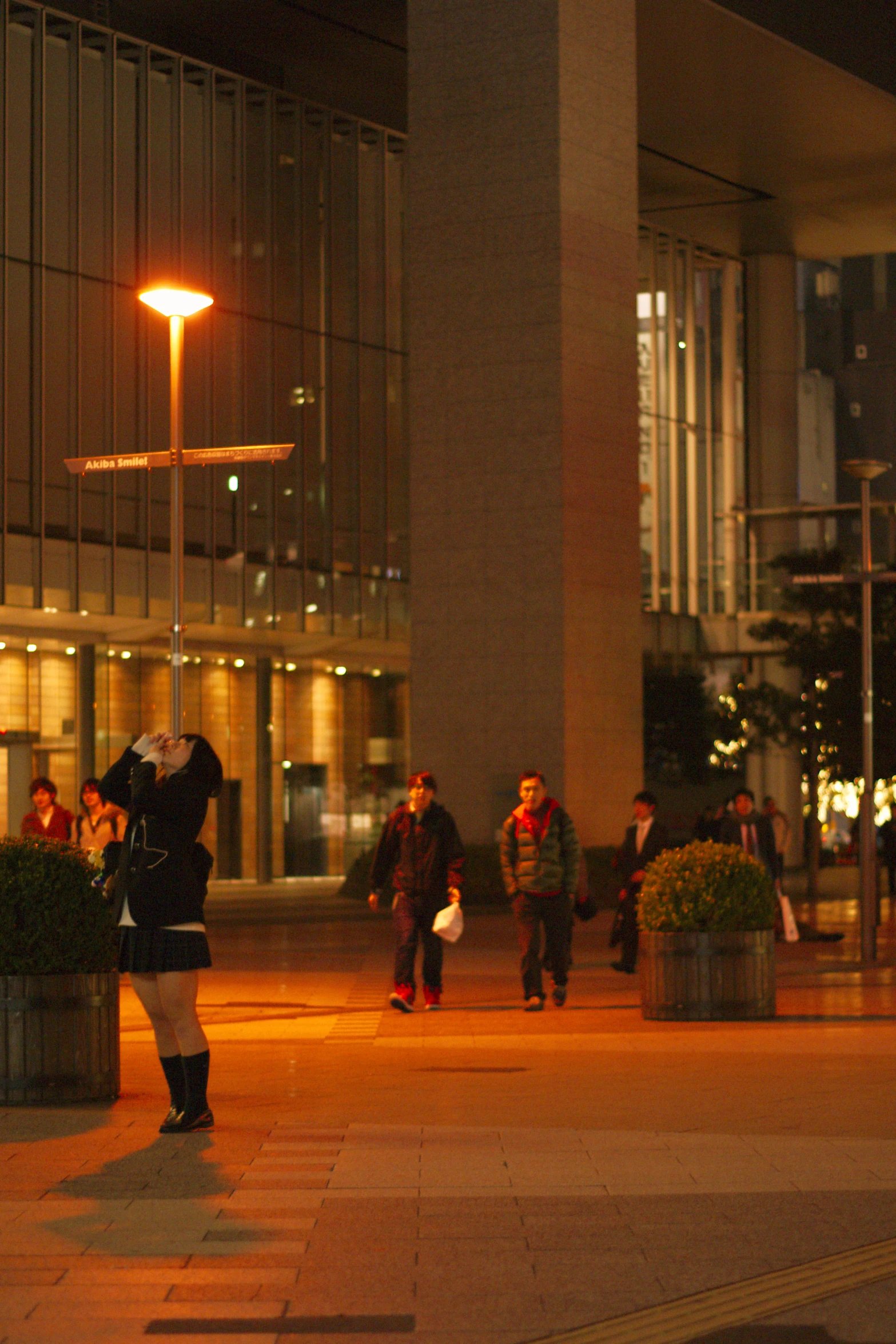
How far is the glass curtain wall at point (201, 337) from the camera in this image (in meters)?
33.2

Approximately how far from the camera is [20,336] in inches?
1293

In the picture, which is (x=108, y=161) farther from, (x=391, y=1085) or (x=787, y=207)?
(x=391, y=1085)

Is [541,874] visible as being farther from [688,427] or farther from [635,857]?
[688,427]

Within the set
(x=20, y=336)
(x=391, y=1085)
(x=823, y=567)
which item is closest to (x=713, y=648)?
(x=823, y=567)

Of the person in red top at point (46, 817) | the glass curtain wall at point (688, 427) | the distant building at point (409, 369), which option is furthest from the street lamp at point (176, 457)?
the glass curtain wall at point (688, 427)

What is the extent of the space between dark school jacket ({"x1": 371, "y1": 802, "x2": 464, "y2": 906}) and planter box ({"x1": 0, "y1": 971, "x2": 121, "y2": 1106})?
5.46 metres

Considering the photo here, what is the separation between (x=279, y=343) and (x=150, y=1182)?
103ft

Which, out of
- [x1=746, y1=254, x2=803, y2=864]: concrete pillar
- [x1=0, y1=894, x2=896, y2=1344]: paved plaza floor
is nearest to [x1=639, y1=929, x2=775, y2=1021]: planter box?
[x1=0, y1=894, x2=896, y2=1344]: paved plaza floor

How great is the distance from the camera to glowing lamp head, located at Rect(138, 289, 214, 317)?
49.5 ft

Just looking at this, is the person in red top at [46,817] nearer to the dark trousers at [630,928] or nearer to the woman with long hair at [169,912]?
the dark trousers at [630,928]

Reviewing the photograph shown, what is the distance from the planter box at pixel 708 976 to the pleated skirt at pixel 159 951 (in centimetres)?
582

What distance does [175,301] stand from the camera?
1511 centimetres

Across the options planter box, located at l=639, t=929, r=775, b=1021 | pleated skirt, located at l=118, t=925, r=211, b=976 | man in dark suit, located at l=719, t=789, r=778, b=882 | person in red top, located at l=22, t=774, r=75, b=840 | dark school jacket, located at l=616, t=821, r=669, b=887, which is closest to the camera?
pleated skirt, located at l=118, t=925, r=211, b=976

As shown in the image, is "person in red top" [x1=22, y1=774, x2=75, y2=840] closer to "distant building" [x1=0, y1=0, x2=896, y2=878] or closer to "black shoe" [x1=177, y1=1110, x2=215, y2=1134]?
"black shoe" [x1=177, y1=1110, x2=215, y2=1134]
